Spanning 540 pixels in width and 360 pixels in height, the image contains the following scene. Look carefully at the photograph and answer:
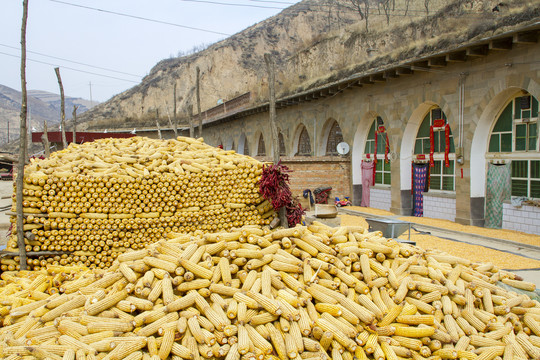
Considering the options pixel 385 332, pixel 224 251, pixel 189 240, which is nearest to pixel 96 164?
pixel 189 240

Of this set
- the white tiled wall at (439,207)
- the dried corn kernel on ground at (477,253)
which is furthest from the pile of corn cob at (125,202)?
the white tiled wall at (439,207)

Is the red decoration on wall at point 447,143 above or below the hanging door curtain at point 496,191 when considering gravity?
above

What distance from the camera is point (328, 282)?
249 inches

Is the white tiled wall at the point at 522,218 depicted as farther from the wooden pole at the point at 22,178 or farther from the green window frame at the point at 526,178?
the wooden pole at the point at 22,178

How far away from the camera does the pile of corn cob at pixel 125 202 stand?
9.23 meters

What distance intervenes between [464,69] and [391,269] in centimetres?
1289

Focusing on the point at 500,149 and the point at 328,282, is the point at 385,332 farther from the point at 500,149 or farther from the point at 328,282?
the point at 500,149

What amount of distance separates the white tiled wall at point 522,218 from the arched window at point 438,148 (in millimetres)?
2981

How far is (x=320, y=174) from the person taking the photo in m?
23.8

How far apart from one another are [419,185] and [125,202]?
48.9 ft

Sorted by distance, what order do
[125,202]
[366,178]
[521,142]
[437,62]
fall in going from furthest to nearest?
[366,178] → [437,62] → [521,142] → [125,202]

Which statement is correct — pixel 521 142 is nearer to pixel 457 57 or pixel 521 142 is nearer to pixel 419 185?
pixel 457 57

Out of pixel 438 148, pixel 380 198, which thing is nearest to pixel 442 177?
pixel 438 148

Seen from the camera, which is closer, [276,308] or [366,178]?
[276,308]
